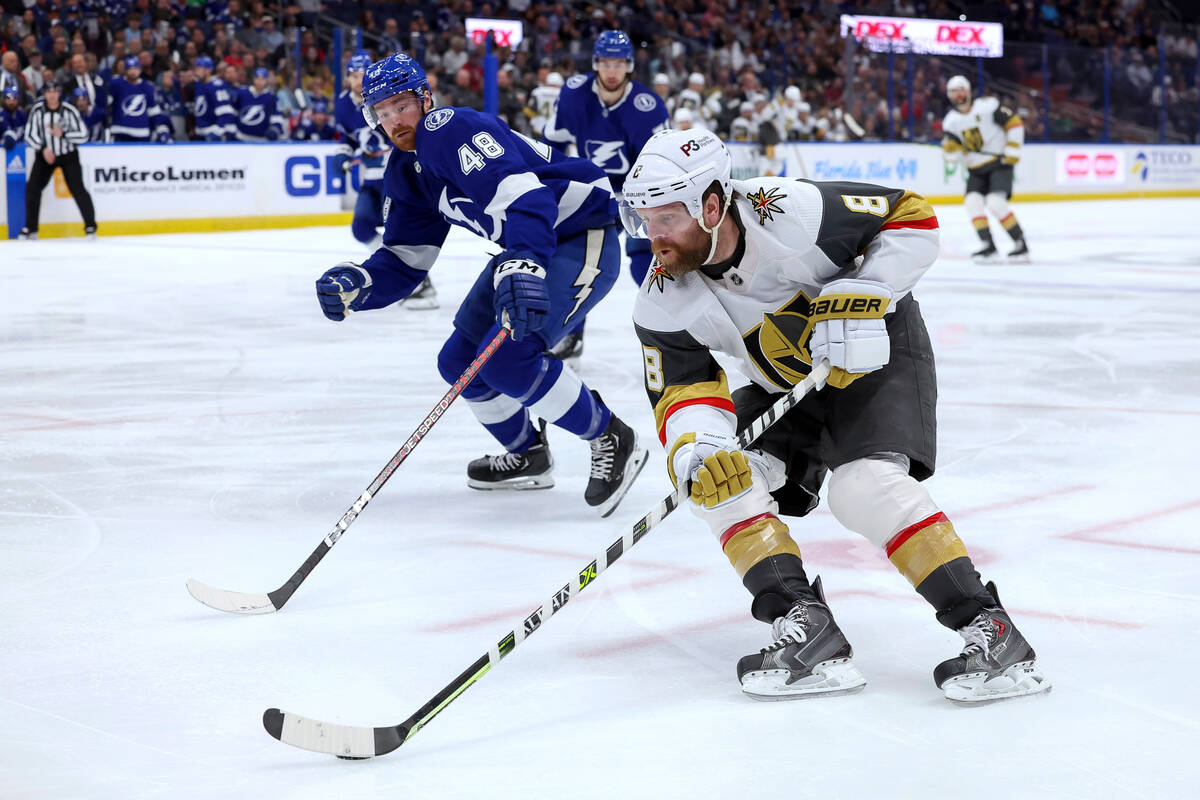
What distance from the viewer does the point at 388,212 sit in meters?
3.64

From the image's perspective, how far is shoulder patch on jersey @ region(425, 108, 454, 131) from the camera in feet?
10.9

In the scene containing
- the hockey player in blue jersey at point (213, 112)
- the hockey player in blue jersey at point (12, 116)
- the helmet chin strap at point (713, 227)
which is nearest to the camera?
the helmet chin strap at point (713, 227)

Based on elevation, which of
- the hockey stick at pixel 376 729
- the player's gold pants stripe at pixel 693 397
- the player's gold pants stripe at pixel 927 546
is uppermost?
the player's gold pants stripe at pixel 693 397

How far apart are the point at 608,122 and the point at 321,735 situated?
15.4 ft

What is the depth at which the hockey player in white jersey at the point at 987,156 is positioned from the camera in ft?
34.1

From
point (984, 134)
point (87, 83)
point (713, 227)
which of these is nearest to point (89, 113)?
point (87, 83)

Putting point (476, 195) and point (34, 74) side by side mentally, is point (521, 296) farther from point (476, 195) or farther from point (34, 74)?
point (34, 74)

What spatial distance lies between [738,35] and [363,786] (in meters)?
19.7

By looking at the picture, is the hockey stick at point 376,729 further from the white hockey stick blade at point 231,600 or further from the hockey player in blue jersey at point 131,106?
the hockey player in blue jersey at point 131,106

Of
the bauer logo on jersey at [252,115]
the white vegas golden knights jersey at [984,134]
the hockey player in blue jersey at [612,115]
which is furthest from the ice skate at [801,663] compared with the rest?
the bauer logo on jersey at [252,115]

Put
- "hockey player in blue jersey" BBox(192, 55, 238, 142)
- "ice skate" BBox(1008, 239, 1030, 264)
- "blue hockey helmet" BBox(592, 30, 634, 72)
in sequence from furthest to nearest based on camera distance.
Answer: "hockey player in blue jersey" BBox(192, 55, 238, 142)
"ice skate" BBox(1008, 239, 1030, 264)
"blue hockey helmet" BBox(592, 30, 634, 72)

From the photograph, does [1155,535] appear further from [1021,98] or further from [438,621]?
[1021,98]

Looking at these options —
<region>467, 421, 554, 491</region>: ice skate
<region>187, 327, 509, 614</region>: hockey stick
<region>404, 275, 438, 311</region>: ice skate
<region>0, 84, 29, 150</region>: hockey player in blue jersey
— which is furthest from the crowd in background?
<region>187, 327, 509, 614</region>: hockey stick

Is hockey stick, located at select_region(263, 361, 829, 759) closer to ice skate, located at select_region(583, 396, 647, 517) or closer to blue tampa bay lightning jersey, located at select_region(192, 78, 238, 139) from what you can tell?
ice skate, located at select_region(583, 396, 647, 517)
